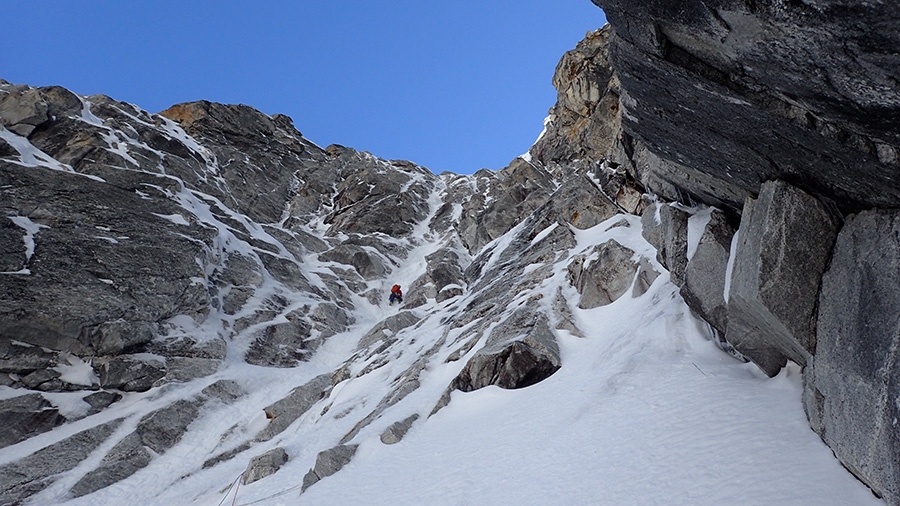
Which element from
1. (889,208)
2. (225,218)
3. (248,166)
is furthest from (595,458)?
(248,166)

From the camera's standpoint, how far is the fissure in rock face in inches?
219

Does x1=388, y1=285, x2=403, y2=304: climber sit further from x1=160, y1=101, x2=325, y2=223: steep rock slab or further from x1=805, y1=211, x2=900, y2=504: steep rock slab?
x1=805, y1=211, x2=900, y2=504: steep rock slab

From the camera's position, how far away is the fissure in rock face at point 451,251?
5.57 meters

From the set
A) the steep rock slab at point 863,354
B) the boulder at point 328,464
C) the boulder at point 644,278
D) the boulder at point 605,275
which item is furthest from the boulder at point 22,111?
the steep rock slab at point 863,354

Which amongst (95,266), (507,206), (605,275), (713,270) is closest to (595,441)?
(713,270)

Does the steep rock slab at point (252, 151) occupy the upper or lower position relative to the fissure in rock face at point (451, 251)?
upper

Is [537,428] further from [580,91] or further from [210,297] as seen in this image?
[580,91]

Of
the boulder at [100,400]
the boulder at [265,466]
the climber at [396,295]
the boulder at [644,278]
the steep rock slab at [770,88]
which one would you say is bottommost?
the boulder at [265,466]

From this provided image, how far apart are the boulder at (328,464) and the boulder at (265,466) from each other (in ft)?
9.28

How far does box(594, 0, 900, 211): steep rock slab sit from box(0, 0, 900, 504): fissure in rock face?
0.10ft

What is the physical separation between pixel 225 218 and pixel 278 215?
582 inches

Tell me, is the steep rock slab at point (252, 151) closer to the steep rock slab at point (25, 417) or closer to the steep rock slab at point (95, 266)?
the steep rock slab at point (95, 266)

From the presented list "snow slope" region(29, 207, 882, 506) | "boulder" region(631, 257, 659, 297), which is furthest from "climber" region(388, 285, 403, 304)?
"boulder" region(631, 257, 659, 297)

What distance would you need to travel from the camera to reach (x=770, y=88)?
555 cm
